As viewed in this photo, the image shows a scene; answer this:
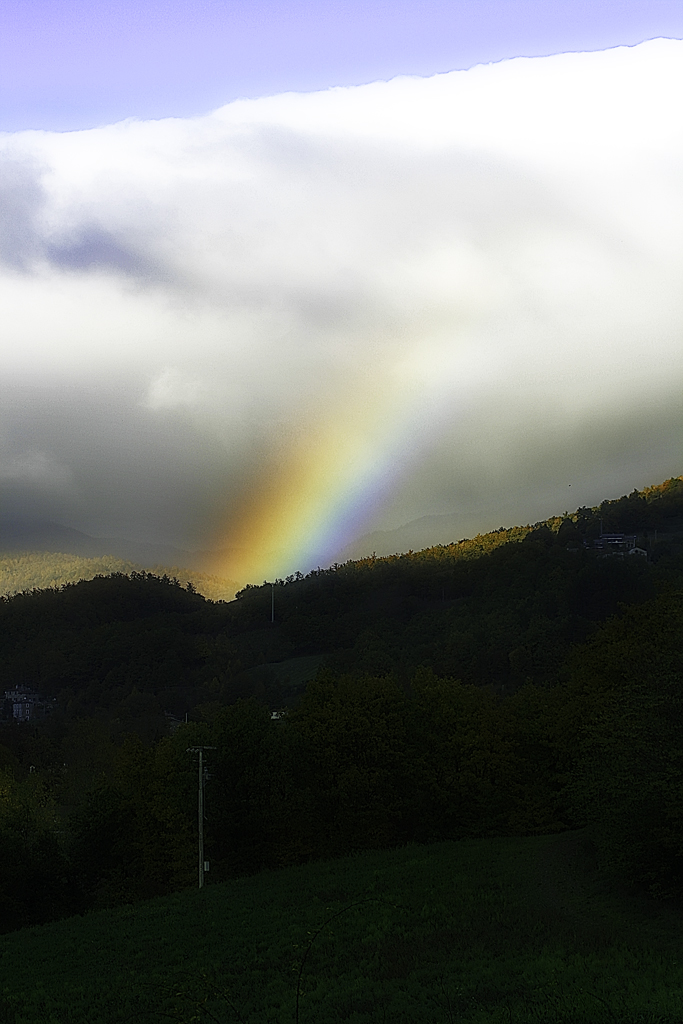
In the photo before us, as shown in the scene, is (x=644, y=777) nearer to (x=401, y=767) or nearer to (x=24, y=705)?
(x=401, y=767)

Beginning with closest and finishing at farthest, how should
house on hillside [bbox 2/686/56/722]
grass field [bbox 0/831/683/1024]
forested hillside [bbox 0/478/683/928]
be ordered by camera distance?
1. grass field [bbox 0/831/683/1024]
2. forested hillside [bbox 0/478/683/928]
3. house on hillside [bbox 2/686/56/722]

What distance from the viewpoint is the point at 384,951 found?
26.9 metres

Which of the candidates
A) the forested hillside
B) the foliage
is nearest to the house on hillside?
the forested hillside

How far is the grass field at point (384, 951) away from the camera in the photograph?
18.8 meters

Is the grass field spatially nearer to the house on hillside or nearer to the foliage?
the foliage

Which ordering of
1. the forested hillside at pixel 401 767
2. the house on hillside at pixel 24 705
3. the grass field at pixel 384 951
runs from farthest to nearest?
the house on hillside at pixel 24 705, the forested hillside at pixel 401 767, the grass field at pixel 384 951

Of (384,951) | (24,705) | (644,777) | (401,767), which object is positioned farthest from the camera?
(24,705)

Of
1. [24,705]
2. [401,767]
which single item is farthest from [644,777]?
[24,705]

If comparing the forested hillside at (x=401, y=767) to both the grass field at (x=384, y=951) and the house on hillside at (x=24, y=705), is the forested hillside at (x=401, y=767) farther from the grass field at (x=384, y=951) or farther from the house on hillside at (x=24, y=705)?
the house on hillside at (x=24, y=705)

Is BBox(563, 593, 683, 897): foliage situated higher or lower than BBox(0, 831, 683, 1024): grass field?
higher

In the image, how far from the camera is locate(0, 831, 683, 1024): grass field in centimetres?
1880

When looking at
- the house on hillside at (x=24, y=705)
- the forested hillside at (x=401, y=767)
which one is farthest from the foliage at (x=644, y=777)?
the house on hillside at (x=24, y=705)

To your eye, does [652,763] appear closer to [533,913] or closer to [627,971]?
[533,913]

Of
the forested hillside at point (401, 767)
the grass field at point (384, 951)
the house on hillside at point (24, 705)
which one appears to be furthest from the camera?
the house on hillside at point (24, 705)
